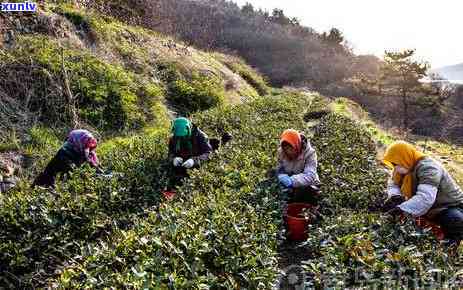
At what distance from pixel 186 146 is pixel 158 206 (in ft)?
5.40

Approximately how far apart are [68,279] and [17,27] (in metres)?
9.89

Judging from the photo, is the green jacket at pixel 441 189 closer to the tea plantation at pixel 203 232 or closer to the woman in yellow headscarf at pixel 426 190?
the woman in yellow headscarf at pixel 426 190

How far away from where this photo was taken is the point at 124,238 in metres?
3.93

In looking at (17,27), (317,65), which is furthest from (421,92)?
(17,27)

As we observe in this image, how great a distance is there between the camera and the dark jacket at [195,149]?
7.07m

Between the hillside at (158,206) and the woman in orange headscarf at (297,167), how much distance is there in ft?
0.54

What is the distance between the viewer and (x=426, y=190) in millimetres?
4547

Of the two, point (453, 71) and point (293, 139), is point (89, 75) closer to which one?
point (293, 139)

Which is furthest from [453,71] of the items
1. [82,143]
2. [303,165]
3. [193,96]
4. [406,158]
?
[82,143]

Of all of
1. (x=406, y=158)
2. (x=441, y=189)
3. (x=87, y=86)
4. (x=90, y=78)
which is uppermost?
(x=406, y=158)

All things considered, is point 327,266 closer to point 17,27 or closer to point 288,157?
point 288,157

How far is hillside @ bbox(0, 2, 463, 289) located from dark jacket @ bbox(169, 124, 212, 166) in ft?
0.80

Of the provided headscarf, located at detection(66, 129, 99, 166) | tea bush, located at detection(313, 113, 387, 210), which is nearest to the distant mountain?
tea bush, located at detection(313, 113, 387, 210)

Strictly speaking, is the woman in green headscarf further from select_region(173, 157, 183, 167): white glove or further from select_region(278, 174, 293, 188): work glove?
select_region(278, 174, 293, 188): work glove
